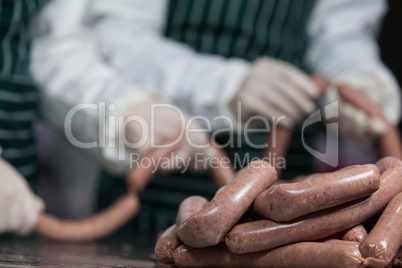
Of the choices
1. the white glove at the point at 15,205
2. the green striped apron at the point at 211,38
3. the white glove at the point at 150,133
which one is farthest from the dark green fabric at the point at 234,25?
the white glove at the point at 15,205

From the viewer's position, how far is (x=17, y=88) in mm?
1387

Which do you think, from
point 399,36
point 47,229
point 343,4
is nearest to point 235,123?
point 47,229

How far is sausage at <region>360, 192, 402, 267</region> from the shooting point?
58 centimetres

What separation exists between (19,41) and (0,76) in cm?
12

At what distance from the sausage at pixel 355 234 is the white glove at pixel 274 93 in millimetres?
787

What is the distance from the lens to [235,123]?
1492 mm

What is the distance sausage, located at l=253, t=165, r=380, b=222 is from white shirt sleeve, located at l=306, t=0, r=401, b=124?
1.12 metres

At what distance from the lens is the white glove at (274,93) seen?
144 centimetres

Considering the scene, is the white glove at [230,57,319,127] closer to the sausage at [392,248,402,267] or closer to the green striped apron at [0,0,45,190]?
the green striped apron at [0,0,45,190]

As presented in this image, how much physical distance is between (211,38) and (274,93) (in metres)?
0.32

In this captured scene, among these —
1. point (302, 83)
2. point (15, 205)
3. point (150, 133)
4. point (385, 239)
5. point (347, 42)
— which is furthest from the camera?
point (347, 42)

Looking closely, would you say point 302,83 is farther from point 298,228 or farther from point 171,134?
point 298,228

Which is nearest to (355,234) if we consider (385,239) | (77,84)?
(385,239)

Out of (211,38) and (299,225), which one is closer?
(299,225)
